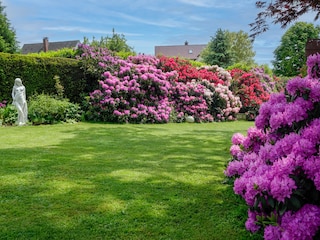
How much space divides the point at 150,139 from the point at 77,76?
23.0 ft

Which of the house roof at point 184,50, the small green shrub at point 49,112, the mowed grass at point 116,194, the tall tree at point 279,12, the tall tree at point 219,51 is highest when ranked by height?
the house roof at point 184,50

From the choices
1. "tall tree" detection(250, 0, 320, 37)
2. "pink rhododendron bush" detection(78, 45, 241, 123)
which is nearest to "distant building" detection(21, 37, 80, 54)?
"pink rhododendron bush" detection(78, 45, 241, 123)

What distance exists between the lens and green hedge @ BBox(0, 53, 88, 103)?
1204 centimetres

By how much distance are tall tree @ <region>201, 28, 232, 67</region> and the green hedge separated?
63.1 ft

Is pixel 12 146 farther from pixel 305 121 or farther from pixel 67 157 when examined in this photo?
pixel 305 121

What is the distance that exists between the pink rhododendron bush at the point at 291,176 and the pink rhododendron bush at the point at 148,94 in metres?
9.60

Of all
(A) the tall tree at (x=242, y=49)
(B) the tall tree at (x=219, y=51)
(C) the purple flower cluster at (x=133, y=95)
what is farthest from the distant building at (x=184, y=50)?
(C) the purple flower cluster at (x=133, y=95)

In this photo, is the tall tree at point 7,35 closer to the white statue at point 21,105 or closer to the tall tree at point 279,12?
the white statue at point 21,105

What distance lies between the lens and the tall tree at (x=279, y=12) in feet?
16.3

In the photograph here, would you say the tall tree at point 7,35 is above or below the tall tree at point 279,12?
above

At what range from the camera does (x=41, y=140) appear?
7289 millimetres

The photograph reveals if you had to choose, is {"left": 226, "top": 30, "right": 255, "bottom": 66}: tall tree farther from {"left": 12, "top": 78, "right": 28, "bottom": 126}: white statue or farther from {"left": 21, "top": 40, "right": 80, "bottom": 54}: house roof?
{"left": 12, "top": 78, "right": 28, "bottom": 126}: white statue

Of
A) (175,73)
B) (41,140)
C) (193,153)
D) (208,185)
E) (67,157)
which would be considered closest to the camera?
(208,185)

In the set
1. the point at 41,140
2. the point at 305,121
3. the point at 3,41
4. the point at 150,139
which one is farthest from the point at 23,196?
the point at 3,41
